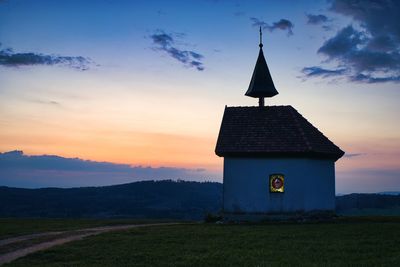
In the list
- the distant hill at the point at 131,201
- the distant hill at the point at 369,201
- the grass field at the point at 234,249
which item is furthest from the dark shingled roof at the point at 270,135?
the distant hill at the point at 131,201

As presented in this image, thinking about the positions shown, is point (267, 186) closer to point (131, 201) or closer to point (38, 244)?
point (38, 244)

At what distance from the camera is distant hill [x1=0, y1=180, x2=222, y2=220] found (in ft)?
295

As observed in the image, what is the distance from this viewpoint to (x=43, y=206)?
93.1m

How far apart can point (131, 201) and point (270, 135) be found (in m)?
84.3

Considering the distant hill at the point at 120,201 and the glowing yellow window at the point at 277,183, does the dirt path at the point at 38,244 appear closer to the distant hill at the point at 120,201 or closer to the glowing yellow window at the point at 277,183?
the glowing yellow window at the point at 277,183

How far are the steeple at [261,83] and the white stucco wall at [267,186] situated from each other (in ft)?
19.0

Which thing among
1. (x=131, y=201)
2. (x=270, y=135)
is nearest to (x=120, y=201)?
(x=131, y=201)

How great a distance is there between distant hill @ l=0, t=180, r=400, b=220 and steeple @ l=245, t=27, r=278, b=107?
147 ft

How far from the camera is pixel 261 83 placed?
3372 cm

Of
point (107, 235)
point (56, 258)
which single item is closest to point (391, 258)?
point (56, 258)

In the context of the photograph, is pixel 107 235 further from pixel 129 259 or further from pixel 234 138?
pixel 234 138

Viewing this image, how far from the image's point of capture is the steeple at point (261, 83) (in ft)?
110

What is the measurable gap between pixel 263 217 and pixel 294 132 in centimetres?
614

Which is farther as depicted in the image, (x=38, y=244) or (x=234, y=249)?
(x=38, y=244)
